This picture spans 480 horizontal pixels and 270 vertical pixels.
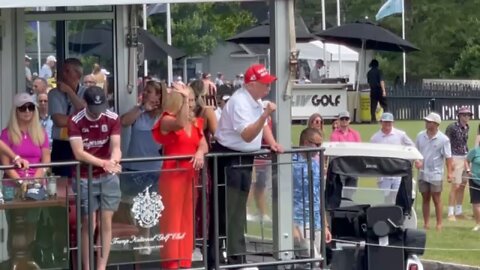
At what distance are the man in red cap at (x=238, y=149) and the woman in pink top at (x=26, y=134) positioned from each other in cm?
153

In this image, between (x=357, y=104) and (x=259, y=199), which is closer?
(x=259, y=199)

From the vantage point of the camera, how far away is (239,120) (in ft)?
36.7

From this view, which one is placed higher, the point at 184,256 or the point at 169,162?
the point at 169,162

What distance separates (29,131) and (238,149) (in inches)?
70.8

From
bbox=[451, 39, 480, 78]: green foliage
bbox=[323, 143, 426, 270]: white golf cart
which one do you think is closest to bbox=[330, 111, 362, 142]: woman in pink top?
bbox=[323, 143, 426, 270]: white golf cart

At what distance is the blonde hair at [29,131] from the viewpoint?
1084 cm

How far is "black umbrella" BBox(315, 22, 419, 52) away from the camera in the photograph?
33594 mm

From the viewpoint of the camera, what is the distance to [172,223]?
11.0 metres

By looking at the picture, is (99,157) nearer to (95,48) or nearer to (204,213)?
(204,213)

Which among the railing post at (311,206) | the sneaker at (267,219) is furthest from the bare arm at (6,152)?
the railing post at (311,206)

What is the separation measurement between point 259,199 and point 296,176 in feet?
1.31

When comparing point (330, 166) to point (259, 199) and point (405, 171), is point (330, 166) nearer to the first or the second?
point (405, 171)

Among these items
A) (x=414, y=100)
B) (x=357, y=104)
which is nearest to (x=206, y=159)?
(x=357, y=104)

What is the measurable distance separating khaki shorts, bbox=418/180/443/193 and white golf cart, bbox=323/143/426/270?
4026 mm
